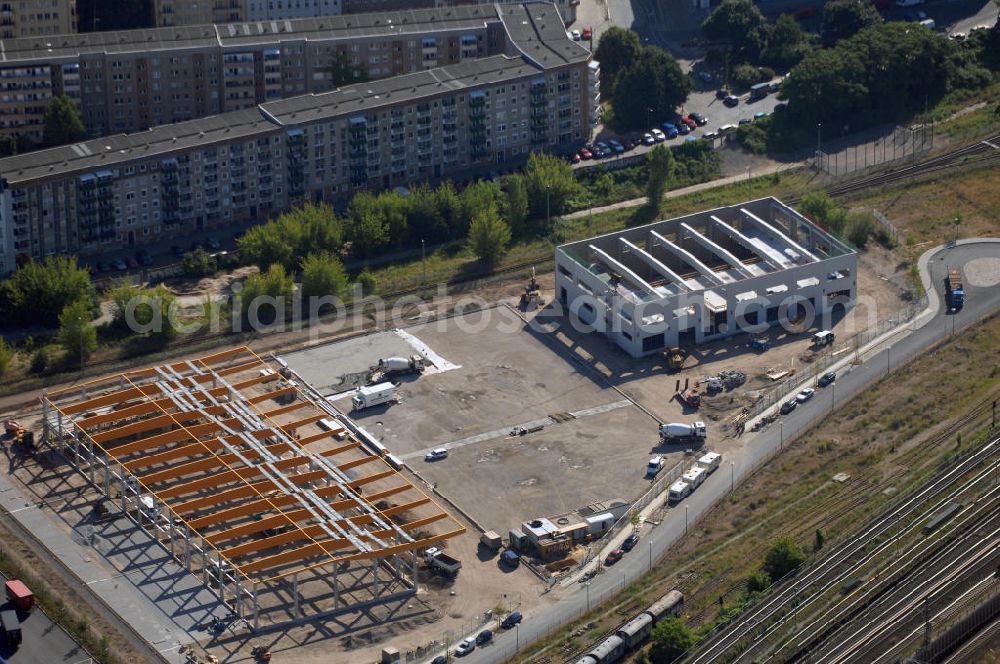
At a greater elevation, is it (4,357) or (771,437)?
(4,357)

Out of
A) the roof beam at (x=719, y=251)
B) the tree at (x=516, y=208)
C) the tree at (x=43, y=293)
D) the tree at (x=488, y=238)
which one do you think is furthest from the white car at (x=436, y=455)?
the tree at (x=516, y=208)

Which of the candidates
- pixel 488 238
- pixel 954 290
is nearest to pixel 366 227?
pixel 488 238

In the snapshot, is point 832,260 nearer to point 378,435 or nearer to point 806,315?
point 806,315

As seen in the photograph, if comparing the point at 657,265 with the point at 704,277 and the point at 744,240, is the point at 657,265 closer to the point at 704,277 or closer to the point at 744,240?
the point at 704,277

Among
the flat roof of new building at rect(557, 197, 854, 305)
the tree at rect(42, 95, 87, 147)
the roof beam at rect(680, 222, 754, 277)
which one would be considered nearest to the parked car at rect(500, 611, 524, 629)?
the flat roof of new building at rect(557, 197, 854, 305)

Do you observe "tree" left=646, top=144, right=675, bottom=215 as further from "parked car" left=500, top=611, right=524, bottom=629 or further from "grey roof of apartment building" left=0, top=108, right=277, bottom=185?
"parked car" left=500, top=611, right=524, bottom=629

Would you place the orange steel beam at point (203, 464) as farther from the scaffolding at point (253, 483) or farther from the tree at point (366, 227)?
the tree at point (366, 227)

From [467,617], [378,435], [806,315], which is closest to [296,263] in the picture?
[378,435]
